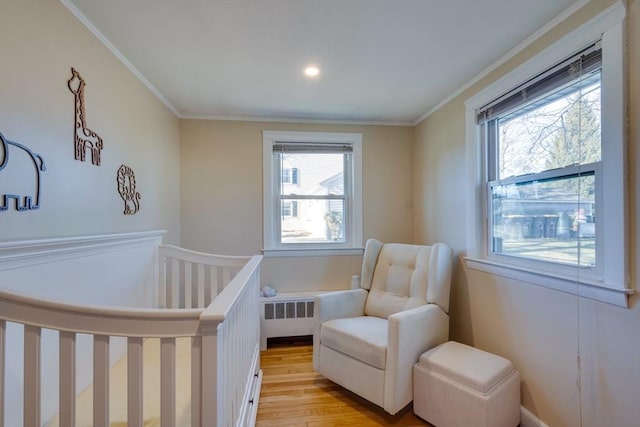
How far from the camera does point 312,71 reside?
2045mm

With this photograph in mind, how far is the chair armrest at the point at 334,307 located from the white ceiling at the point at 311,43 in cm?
167

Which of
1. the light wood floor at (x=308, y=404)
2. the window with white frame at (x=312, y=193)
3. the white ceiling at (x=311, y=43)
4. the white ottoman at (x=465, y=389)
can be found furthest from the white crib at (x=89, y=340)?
the window with white frame at (x=312, y=193)

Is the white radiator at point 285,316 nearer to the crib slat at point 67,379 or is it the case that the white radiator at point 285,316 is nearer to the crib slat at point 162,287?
the crib slat at point 162,287

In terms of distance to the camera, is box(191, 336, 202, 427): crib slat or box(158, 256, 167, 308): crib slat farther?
box(158, 256, 167, 308): crib slat

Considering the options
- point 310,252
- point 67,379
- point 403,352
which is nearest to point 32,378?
point 67,379

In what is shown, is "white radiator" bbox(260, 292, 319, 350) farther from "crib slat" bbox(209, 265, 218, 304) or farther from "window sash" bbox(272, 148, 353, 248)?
"crib slat" bbox(209, 265, 218, 304)

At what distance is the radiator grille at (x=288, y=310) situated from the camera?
9.15 feet

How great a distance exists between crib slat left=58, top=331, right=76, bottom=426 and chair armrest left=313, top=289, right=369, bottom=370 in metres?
1.52

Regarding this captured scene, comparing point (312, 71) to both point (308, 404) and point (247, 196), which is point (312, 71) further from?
point (308, 404)

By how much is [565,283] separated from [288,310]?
2139mm

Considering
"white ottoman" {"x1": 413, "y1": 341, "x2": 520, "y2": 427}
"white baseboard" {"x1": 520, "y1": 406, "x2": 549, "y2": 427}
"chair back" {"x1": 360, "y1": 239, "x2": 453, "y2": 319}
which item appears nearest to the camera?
"white ottoman" {"x1": 413, "y1": 341, "x2": 520, "y2": 427}

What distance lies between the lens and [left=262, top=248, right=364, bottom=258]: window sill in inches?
118

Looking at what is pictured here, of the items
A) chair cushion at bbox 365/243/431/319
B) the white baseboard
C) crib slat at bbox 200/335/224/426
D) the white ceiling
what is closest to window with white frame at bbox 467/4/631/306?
the white ceiling

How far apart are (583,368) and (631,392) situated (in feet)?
0.62
